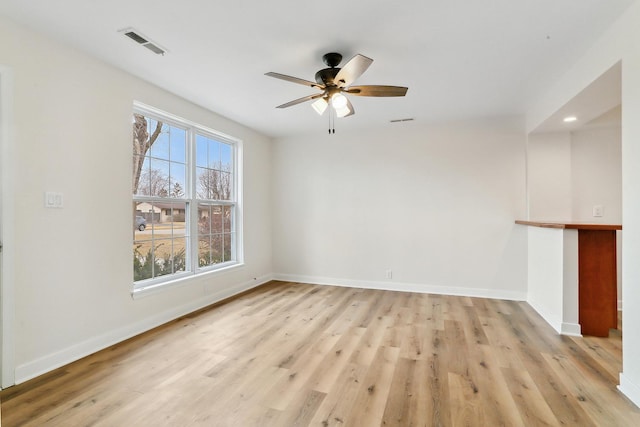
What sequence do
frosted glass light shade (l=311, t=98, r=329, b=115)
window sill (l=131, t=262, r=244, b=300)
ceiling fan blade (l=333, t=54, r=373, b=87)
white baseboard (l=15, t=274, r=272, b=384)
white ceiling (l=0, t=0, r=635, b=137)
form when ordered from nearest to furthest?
white ceiling (l=0, t=0, r=635, b=137)
ceiling fan blade (l=333, t=54, r=373, b=87)
white baseboard (l=15, t=274, r=272, b=384)
frosted glass light shade (l=311, t=98, r=329, b=115)
window sill (l=131, t=262, r=244, b=300)

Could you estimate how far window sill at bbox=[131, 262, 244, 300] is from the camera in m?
3.03

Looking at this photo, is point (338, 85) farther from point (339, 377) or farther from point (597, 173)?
point (597, 173)

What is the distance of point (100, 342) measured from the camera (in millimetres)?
2621

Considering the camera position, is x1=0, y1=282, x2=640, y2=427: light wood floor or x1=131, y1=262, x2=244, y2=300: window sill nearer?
x1=0, y1=282, x2=640, y2=427: light wood floor

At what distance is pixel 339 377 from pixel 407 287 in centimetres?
271

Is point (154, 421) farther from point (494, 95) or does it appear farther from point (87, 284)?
point (494, 95)

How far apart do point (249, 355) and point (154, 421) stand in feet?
2.88

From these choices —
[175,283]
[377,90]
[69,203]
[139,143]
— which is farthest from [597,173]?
[69,203]

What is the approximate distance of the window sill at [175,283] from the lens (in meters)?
3.03

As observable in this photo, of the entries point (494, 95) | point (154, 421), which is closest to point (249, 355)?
point (154, 421)

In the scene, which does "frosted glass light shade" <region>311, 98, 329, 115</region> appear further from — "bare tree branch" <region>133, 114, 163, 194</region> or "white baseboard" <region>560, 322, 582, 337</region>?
"white baseboard" <region>560, 322, 582, 337</region>

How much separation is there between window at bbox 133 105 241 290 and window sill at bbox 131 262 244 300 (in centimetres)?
5

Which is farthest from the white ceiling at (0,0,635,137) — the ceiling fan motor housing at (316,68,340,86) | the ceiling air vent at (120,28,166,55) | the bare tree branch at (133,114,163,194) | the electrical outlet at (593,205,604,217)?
the electrical outlet at (593,205,604,217)

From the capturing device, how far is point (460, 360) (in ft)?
7.95
